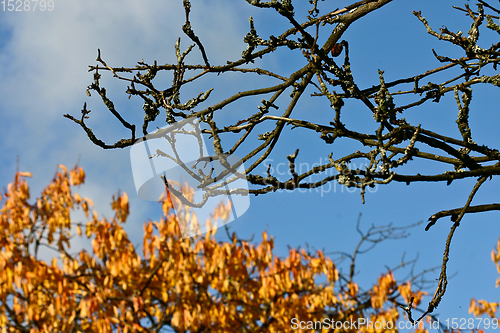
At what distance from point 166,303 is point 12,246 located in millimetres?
2199

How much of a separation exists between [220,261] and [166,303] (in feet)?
2.78

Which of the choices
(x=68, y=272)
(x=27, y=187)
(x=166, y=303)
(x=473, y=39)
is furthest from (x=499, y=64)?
(x=27, y=187)

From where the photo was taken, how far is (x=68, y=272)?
5.25 metres

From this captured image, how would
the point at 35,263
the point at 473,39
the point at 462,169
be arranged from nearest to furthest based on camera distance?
the point at 462,169
the point at 473,39
the point at 35,263

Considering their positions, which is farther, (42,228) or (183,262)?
(42,228)

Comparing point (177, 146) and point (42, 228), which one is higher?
point (42, 228)

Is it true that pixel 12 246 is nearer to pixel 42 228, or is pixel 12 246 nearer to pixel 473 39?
pixel 42 228

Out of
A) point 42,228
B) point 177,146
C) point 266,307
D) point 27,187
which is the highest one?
point 27,187

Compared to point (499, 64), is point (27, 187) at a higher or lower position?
higher

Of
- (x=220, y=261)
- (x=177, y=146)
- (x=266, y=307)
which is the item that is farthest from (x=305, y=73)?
(x=266, y=307)

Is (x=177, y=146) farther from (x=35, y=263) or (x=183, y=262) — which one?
(x=35, y=263)

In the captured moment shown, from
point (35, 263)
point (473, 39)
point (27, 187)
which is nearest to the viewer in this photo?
point (473, 39)

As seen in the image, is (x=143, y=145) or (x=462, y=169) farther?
(x=143, y=145)

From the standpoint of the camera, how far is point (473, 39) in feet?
8.32
